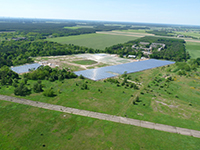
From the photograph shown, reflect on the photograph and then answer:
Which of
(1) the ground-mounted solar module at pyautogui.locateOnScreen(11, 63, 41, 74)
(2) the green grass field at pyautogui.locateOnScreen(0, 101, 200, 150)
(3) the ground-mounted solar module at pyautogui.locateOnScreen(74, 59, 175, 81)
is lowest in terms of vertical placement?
(2) the green grass field at pyautogui.locateOnScreen(0, 101, 200, 150)

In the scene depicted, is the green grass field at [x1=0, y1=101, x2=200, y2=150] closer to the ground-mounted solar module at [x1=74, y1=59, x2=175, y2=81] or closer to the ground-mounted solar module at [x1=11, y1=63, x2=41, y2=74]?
the ground-mounted solar module at [x1=74, y1=59, x2=175, y2=81]

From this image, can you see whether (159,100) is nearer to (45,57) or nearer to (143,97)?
(143,97)

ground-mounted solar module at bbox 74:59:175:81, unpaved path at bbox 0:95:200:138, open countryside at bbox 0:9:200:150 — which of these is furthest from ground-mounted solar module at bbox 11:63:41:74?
unpaved path at bbox 0:95:200:138

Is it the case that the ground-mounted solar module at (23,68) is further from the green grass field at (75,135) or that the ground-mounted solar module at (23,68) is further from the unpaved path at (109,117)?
the green grass field at (75,135)

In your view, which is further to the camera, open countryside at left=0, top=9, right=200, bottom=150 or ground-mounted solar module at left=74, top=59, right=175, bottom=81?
ground-mounted solar module at left=74, top=59, right=175, bottom=81

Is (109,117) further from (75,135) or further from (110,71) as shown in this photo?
(110,71)

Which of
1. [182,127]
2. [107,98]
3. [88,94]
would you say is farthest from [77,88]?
[182,127]

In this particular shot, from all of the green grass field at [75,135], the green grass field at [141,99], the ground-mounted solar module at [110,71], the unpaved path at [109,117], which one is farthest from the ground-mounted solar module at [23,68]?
the green grass field at [75,135]

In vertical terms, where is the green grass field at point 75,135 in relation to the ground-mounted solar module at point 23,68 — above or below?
below

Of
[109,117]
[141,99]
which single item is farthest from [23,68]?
[141,99]
